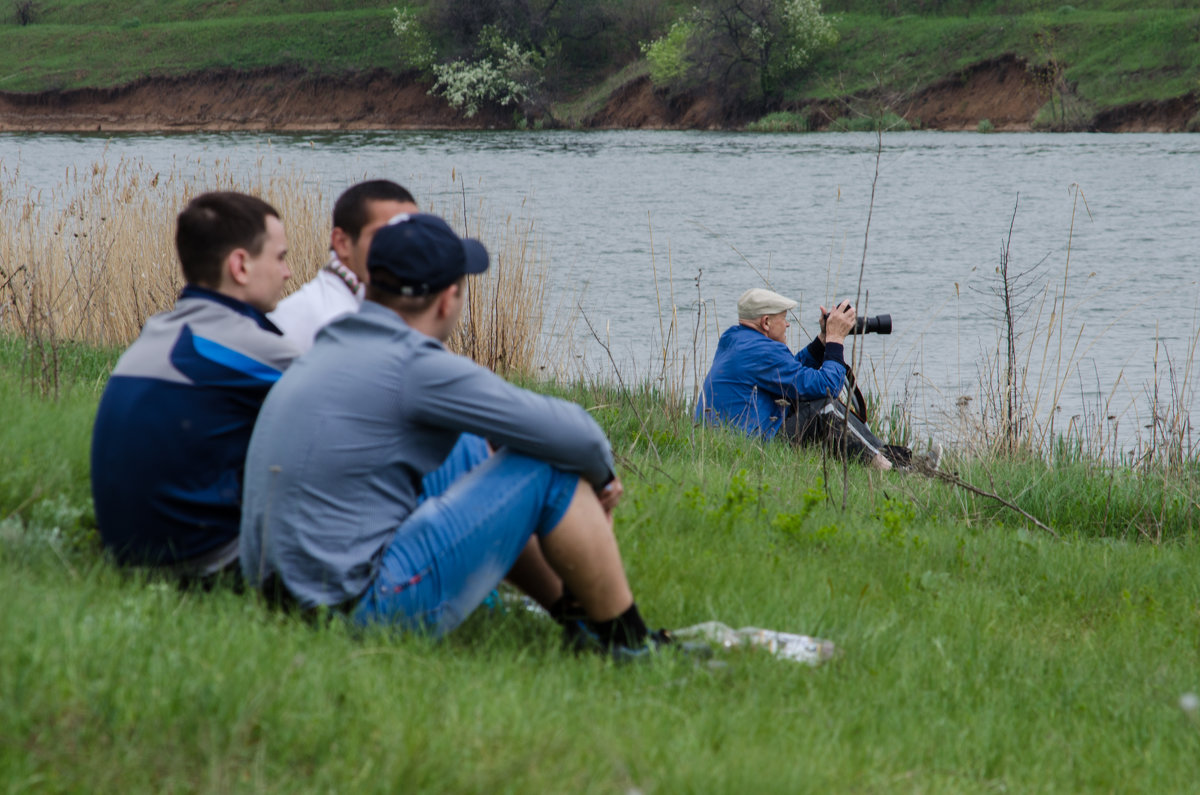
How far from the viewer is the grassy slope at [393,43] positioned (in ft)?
128

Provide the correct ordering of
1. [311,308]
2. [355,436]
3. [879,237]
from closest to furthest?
[355,436]
[311,308]
[879,237]

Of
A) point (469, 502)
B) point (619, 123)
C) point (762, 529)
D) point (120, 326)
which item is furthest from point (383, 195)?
point (619, 123)

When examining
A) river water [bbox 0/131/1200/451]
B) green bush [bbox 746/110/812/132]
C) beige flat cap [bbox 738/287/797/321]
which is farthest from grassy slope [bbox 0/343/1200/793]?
green bush [bbox 746/110/812/132]

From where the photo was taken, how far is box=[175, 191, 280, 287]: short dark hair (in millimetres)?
3064

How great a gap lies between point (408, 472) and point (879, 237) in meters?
17.2

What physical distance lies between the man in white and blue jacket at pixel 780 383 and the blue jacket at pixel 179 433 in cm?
405

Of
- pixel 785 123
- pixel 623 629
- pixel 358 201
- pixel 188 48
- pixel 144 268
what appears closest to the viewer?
pixel 623 629

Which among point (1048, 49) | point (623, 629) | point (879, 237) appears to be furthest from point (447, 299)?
point (1048, 49)

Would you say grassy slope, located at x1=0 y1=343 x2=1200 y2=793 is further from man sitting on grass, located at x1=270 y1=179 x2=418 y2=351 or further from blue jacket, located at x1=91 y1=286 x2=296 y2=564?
man sitting on grass, located at x1=270 y1=179 x2=418 y2=351

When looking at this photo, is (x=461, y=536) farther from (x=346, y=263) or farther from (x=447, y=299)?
(x=346, y=263)

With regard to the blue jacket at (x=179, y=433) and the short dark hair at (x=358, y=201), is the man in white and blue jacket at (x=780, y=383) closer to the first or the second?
the short dark hair at (x=358, y=201)

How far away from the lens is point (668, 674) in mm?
2846

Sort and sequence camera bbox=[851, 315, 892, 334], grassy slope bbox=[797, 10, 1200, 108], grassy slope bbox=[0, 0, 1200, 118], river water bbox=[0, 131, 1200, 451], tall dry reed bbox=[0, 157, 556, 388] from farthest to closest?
grassy slope bbox=[0, 0, 1200, 118] < grassy slope bbox=[797, 10, 1200, 108] < river water bbox=[0, 131, 1200, 451] < tall dry reed bbox=[0, 157, 556, 388] < camera bbox=[851, 315, 892, 334]

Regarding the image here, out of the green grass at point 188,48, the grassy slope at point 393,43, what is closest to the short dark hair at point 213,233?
the grassy slope at point 393,43
